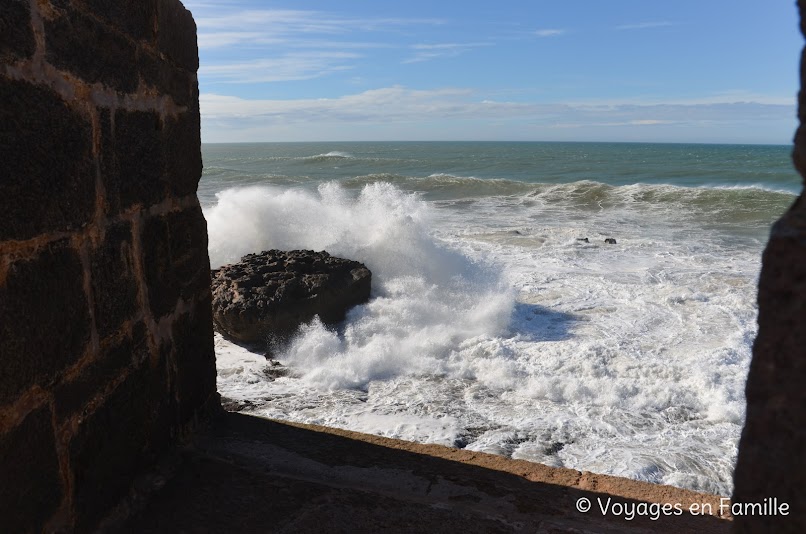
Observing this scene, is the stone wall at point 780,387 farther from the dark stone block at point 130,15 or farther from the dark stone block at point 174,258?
the dark stone block at point 174,258

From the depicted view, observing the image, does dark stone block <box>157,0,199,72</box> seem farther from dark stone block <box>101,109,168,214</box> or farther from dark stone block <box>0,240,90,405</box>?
dark stone block <box>0,240,90,405</box>

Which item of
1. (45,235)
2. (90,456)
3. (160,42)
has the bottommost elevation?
(90,456)

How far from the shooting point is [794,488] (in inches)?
33.0

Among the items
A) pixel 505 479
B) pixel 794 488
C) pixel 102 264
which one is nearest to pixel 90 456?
pixel 102 264

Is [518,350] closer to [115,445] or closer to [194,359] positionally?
[194,359]

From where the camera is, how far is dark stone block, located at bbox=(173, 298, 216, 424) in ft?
7.92

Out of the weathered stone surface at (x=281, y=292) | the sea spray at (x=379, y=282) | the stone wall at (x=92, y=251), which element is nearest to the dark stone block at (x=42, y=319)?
the stone wall at (x=92, y=251)

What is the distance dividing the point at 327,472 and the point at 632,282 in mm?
7382

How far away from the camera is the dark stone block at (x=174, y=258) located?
218cm

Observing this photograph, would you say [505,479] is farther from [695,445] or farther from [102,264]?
[695,445]

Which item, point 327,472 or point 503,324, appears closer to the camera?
point 327,472

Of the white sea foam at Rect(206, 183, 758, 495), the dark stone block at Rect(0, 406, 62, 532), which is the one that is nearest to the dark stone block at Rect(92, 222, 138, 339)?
the dark stone block at Rect(0, 406, 62, 532)

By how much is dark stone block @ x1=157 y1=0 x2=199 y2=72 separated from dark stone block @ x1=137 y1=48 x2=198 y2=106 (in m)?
0.04

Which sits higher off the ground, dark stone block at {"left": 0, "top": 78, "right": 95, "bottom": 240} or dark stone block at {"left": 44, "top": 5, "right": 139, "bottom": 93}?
dark stone block at {"left": 44, "top": 5, "right": 139, "bottom": 93}
